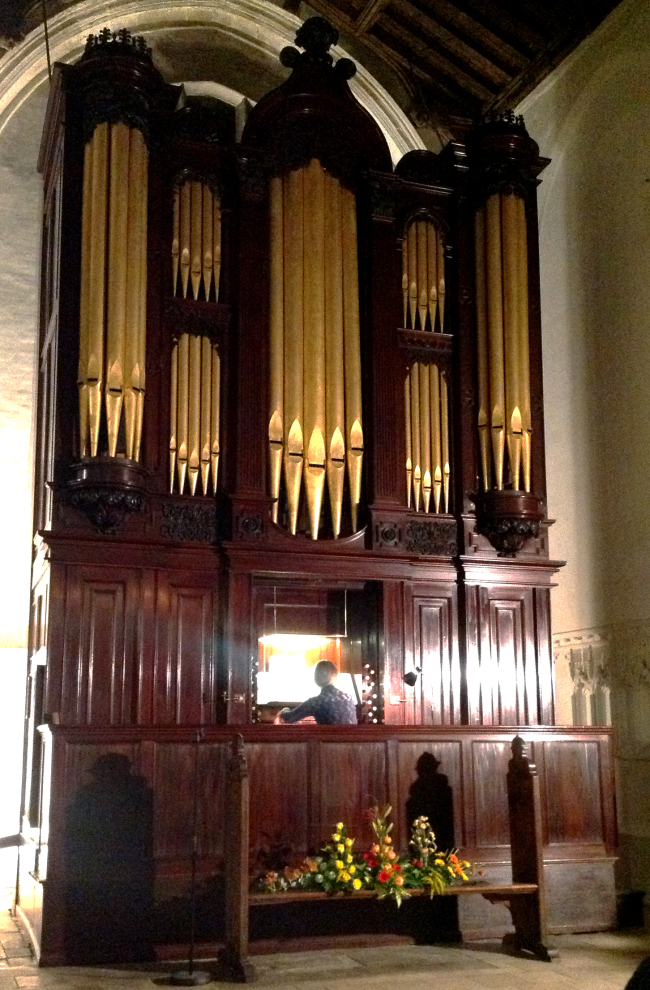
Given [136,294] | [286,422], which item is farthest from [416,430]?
[136,294]

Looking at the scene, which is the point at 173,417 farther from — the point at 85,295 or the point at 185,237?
the point at 185,237

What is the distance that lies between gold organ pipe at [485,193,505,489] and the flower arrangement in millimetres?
3298

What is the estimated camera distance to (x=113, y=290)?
8773mm

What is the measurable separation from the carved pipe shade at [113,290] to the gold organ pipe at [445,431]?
2.74 metres

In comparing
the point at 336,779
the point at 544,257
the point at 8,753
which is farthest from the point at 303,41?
the point at 8,753

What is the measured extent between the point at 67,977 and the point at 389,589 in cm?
407

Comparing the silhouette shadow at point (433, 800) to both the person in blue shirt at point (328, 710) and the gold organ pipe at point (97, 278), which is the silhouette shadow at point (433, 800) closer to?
the person in blue shirt at point (328, 710)

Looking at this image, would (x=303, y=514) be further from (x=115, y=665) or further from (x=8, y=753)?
(x=8, y=753)

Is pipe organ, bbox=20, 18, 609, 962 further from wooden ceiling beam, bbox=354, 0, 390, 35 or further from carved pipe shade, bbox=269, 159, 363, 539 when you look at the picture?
wooden ceiling beam, bbox=354, 0, 390, 35

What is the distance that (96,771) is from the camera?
23.6 ft

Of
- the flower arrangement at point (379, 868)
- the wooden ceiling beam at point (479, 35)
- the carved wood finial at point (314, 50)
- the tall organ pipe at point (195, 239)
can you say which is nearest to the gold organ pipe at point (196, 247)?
the tall organ pipe at point (195, 239)

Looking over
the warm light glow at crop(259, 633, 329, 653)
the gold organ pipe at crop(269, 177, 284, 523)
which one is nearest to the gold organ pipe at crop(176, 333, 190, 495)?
the gold organ pipe at crop(269, 177, 284, 523)

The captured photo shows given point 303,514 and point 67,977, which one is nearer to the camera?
point 67,977

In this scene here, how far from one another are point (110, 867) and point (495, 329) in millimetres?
5573
